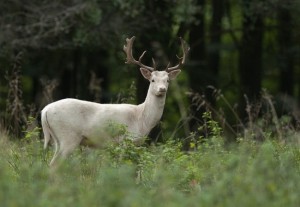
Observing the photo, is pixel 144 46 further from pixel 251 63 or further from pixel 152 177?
pixel 152 177

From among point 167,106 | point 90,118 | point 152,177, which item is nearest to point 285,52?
point 167,106

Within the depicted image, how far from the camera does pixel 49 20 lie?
50.3 feet

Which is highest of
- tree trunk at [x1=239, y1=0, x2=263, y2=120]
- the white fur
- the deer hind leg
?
the white fur

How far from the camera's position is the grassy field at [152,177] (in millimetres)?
6094

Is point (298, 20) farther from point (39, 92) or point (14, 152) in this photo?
point (14, 152)

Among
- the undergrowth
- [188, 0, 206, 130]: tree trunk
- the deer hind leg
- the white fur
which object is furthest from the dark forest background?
the undergrowth

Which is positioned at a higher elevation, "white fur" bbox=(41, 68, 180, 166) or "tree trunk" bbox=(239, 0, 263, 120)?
"white fur" bbox=(41, 68, 180, 166)

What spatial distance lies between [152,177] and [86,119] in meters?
1.48

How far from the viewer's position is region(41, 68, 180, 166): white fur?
9492 mm

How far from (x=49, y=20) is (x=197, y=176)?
7.97 metres

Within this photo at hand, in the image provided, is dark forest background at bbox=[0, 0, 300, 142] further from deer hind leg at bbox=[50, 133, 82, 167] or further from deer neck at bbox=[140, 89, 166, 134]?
deer hind leg at bbox=[50, 133, 82, 167]

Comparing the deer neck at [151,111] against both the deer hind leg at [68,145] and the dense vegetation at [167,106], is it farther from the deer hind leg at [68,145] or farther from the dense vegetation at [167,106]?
the deer hind leg at [68,145]

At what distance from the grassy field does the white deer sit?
0.19 m

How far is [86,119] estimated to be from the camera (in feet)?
31.7
